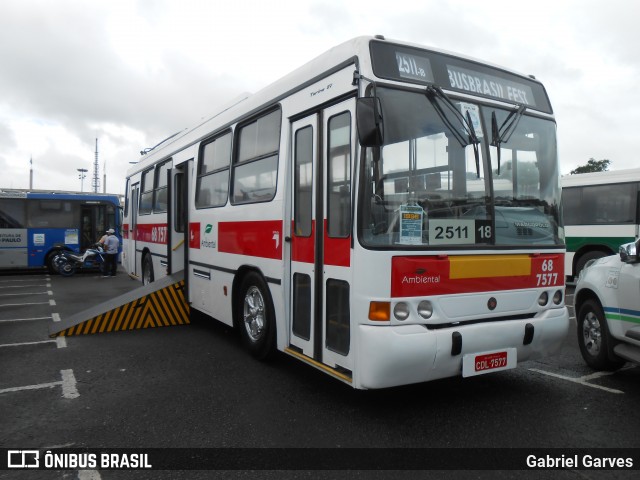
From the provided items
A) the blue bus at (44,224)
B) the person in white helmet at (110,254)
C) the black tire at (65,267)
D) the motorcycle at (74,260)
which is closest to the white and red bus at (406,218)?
the person in white helmet at (110,254)

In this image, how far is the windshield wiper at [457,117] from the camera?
419cm

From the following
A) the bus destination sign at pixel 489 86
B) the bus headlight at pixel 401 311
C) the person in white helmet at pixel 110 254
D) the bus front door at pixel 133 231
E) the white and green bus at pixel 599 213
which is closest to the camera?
the bus headlight at pixel 401 311

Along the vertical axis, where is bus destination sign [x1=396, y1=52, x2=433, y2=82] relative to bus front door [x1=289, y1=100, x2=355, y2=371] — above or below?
above

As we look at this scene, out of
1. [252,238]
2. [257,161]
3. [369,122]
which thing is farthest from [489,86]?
[252,238]

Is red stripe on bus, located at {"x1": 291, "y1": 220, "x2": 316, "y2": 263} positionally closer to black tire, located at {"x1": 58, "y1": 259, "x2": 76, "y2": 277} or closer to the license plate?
the license plate

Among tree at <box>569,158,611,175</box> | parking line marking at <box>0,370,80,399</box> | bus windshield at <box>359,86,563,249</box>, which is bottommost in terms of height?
parking line marking at <box>0,370,80,399</box>

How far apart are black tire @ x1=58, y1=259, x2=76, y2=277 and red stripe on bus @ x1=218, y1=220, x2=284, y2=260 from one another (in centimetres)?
1260

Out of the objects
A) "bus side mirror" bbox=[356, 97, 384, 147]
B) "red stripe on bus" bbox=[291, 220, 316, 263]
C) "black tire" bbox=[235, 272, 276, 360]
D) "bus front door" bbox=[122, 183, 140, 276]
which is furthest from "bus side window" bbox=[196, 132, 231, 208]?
"bus front door" bbox=[122, 183, 140, 276]

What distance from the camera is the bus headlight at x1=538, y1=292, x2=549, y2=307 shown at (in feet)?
15.1

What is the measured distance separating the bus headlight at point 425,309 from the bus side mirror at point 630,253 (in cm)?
240

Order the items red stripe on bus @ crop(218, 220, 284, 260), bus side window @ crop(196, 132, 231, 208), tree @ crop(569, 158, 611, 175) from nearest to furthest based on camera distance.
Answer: red stripe on bus @ crop(218, 220, 284, 260) < bus side window @ crop(196, 132, 231, 208) < tree @ crop(569, 158, 611, 175)

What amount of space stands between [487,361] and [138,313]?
5503 millimetres

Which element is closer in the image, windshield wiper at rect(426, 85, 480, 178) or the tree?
windshield wiper at rect(426, 85, 480, 178)

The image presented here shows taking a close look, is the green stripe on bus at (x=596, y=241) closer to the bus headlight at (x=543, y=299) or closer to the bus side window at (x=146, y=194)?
the bus headlight at (x=543, y=299)
